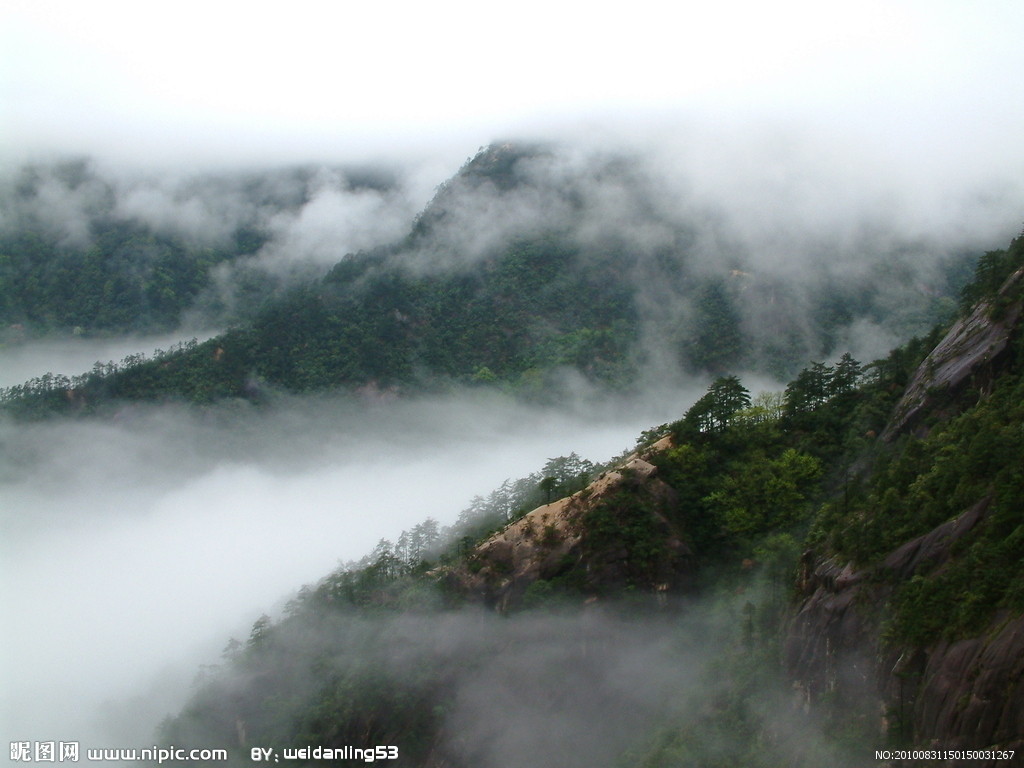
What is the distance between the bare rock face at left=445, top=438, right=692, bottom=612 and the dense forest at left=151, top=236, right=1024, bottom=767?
0.58 feet

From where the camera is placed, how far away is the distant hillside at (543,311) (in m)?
166

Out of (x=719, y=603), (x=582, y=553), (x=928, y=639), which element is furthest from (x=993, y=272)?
(x=928, y=639)

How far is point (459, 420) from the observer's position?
6762 inches

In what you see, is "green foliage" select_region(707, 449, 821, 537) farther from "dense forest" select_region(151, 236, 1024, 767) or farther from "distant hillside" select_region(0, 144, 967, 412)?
"distant hillside" select_region(0, 144, 967, 412)

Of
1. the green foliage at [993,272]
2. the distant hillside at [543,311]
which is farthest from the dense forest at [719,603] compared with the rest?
the distant hillside at [543,311]

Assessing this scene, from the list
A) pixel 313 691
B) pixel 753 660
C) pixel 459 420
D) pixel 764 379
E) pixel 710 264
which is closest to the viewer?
pixel 753 660

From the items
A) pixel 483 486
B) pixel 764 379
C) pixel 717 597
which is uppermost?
pixel 764 379

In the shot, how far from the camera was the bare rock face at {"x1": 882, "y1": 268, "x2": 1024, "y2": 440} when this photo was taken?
58.2 m

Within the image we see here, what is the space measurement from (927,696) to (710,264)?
512 feet

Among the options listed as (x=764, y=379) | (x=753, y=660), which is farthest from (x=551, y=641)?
(x=764, y=379)

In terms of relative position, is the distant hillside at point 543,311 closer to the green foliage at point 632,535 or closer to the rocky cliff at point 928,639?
the green foliage at point 632,535

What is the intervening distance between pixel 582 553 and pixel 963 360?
3090 cm

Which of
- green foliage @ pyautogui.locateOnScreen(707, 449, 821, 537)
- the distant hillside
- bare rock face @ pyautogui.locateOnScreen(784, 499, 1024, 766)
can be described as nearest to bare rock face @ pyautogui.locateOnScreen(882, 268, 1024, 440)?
green foliage @ pyautogui.locateOnScreen(707, 449, 821, 537)

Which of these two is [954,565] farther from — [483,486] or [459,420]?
[459,420]
